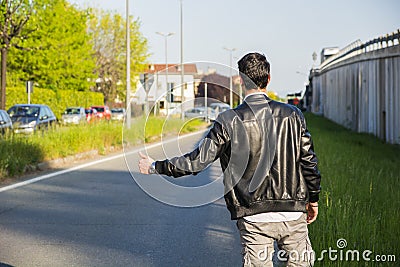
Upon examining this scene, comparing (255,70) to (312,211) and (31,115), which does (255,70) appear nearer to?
(312,211)

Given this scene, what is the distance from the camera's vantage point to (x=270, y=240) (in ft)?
13.2

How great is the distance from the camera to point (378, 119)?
77.3ft

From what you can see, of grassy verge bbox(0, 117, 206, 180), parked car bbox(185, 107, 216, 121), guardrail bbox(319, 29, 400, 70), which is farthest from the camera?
guardrail bbox(319, 29, 400, 70)

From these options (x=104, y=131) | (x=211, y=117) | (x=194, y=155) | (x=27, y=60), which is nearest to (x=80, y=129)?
(x=104, y=131)

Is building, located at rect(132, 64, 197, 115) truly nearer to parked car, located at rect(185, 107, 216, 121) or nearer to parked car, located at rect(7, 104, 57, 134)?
parked car, located at rect(185, 107, 216, 121)

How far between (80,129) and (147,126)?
A: 15696mm

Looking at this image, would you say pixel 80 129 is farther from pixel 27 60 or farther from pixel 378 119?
pixel 27 60

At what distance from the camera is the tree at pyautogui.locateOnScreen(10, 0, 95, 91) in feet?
133

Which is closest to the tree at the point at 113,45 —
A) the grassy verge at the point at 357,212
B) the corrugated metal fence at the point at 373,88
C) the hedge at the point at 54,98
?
the hedge at the point at 54,98

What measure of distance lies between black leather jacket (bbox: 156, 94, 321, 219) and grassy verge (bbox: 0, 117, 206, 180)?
1970mm

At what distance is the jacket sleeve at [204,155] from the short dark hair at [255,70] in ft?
1.13

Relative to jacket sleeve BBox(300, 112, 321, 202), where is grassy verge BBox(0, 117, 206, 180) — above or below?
below

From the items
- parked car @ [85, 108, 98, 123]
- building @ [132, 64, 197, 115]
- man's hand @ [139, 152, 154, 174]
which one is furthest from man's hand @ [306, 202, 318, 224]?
parked car @ [85, 108, 98, 123]

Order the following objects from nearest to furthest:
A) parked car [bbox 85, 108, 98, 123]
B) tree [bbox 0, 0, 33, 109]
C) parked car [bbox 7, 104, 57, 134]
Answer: parked car [bbox 7, 104, 57, 134] → parked car [bbox 85, 108, 98, 123] → tree [bbox 0, 0, 33, 109]
